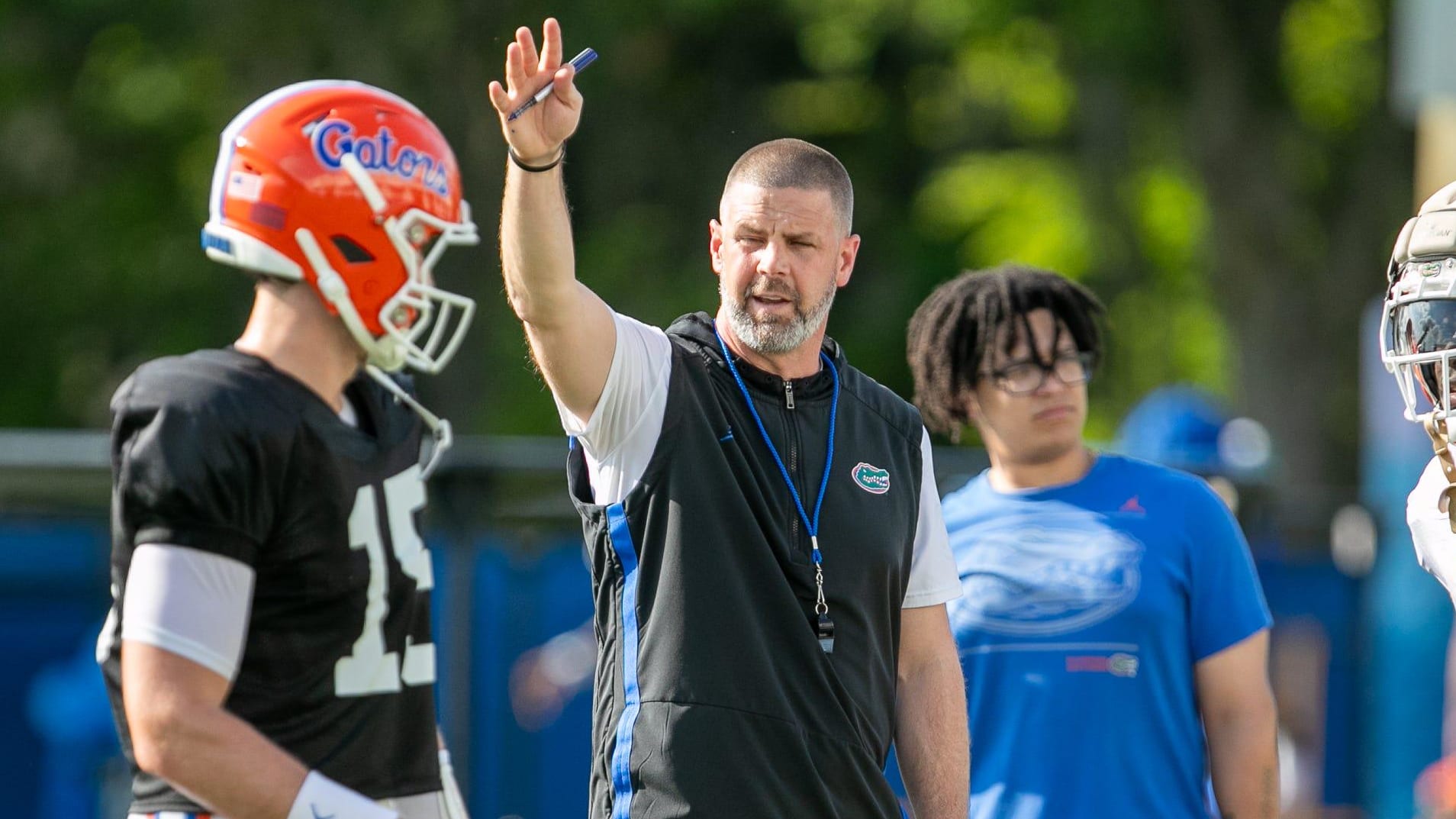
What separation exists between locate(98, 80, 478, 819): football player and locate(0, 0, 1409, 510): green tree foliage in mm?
11269

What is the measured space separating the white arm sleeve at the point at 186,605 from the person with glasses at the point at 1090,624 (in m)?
2.09

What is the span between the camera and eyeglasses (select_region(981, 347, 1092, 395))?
15.3ft

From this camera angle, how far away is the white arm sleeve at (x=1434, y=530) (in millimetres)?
3273

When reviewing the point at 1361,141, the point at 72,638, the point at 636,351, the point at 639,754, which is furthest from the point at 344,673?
the point at 1361,141

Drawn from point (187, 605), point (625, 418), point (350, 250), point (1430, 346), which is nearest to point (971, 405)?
point (625, 418)

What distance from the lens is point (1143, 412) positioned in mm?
11570

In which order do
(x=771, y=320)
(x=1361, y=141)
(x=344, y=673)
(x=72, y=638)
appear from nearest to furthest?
(x=344, y=673)
(x=771, y=320)
(x=72, y=638)
(x=1361, y=141)

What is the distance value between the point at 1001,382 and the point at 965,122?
550 inches

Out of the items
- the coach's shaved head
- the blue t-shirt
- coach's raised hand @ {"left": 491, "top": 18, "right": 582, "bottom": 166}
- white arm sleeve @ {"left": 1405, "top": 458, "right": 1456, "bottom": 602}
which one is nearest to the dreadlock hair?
the blue t-shirt

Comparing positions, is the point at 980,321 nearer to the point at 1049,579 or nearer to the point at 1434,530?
the point at 1049,579

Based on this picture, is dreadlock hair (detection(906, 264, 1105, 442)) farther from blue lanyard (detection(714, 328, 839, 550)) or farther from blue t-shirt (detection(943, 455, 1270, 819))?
blue lanyard (detection(714, 328, 839, 550))

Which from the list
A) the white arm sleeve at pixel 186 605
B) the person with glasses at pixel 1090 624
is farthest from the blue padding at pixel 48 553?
the white arm sleeve at pixel 186 605

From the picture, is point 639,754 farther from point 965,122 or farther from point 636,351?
point 965,122

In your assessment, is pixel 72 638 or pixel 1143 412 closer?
pixel 72 638
